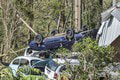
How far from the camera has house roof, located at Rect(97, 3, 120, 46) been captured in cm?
1590

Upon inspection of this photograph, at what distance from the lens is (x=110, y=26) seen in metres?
16.7

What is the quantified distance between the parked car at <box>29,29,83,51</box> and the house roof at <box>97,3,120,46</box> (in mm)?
3676

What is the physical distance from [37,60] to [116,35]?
253 inches

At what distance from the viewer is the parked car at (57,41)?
70.3ft

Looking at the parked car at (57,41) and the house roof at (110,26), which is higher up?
the house roof at (110,26)

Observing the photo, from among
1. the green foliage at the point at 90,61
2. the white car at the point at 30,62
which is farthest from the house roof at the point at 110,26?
the green foliage at the point at 90,61

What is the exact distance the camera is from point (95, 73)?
1109 centimetres

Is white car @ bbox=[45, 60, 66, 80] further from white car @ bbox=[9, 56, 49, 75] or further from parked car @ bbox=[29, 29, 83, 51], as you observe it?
parked car @ bbox=[29, 29, 83, 51]

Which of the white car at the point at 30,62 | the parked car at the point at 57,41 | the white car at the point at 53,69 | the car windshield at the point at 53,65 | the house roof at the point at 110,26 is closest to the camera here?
the house roof at the point at 110,26

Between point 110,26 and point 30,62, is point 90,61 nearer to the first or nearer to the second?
point 110,26

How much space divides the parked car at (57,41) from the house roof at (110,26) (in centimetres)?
368

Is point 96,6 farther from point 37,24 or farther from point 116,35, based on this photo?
point 116,35

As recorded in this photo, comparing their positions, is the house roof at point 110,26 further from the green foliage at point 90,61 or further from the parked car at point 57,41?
the green foliage at point 90,61

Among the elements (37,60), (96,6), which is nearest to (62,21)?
(96,6)
